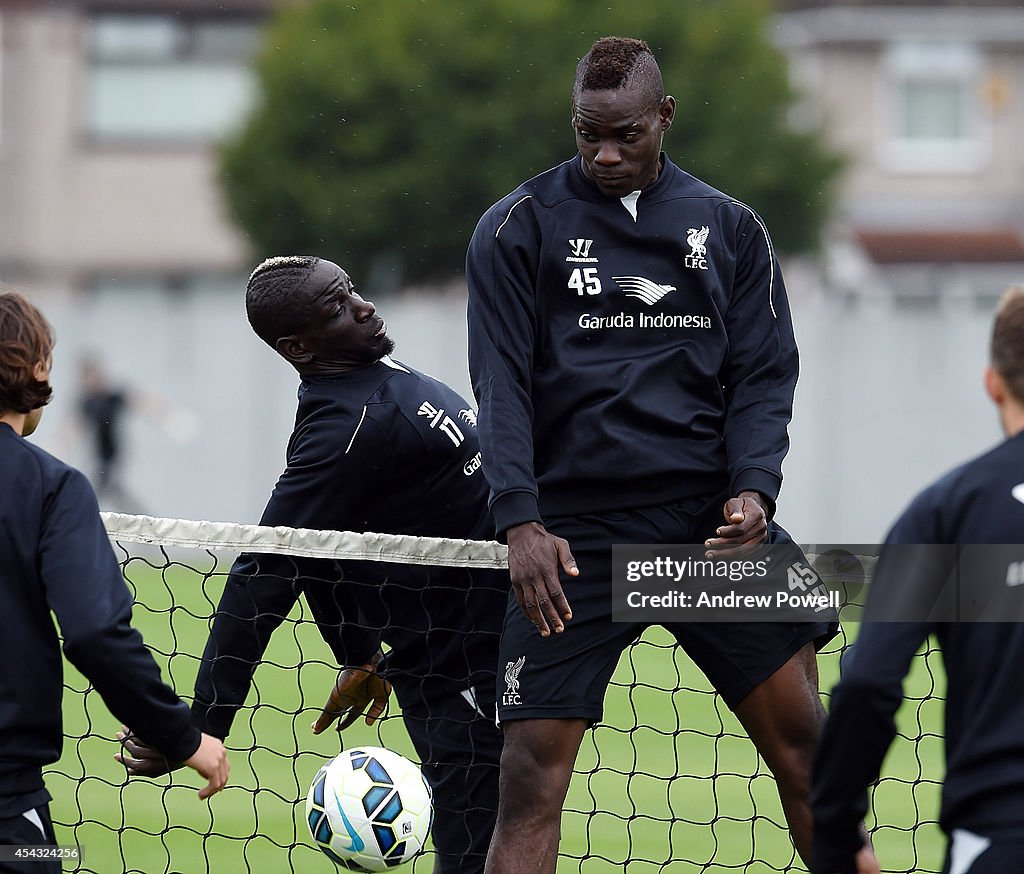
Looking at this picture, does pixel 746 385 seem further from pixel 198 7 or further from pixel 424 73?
pixel 198 7

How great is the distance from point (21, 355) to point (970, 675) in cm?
211

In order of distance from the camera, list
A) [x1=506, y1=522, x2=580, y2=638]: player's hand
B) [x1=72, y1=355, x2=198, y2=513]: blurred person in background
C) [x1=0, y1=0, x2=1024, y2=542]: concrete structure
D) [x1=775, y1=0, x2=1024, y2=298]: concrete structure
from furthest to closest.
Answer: [x1=775, y1=0, x2=1024, y2=298]: concrete structure
[x1=0, y1=0, x2=1024, y2=542]: concrete structure
[x1=72, y1=355, x2=198, y2=513]: blurred person in background
[x1=506, y1=522, x2=580, y2=638]: player's hand

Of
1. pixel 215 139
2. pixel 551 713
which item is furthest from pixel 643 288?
pixel 215 139

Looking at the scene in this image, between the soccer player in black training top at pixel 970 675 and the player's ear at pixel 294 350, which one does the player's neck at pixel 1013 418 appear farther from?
the player's ear at pixel 294 350

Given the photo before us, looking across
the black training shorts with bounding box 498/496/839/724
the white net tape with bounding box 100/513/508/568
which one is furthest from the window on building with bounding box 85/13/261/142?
the black training shorts with bounding box 498/496/839/724

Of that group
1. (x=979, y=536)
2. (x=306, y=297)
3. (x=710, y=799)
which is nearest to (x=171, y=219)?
(x=710, y=799)

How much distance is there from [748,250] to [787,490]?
626 inches

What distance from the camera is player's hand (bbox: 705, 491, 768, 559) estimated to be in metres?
4.47

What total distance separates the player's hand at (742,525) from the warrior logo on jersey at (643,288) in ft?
1.87

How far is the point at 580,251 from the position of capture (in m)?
4.70

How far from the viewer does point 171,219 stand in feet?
105

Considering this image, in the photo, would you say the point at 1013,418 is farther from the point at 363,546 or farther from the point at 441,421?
the point at 363,546

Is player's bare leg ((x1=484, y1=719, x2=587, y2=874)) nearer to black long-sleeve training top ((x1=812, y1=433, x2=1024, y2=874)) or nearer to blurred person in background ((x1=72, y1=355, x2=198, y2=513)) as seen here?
black long-sleeve training top ((x1=812, y1=433, x2=1024, y2=874))

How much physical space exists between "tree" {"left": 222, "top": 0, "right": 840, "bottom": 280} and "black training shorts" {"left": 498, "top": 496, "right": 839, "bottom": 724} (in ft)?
58.6
